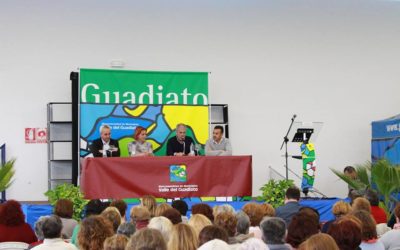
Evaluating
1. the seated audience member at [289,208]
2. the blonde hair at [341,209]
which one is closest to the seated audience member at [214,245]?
the blonde hair at [341,209]

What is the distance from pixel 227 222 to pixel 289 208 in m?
1.75

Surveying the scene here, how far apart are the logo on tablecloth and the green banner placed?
258 centimetres

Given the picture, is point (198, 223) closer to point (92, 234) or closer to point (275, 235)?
point (275, 235)

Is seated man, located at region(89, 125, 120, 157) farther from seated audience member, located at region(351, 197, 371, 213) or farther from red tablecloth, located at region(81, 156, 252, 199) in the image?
seated audience member, located at region(351, 197, 371, 213)

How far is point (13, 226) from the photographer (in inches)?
205

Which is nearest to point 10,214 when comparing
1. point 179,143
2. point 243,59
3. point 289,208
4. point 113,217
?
point 113,217

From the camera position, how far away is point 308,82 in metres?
12.0

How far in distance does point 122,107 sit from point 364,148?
481 centimetres

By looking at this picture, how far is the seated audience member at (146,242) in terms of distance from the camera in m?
3.10

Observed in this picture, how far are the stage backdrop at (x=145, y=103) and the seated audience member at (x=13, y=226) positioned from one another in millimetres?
4872

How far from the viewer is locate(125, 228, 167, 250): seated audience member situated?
3.10m

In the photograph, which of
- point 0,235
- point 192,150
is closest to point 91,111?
point 192,150

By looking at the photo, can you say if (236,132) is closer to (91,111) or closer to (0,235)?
(91,111)

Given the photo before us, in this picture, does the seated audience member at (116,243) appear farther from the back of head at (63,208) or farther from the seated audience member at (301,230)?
the back of head at (63,208)
